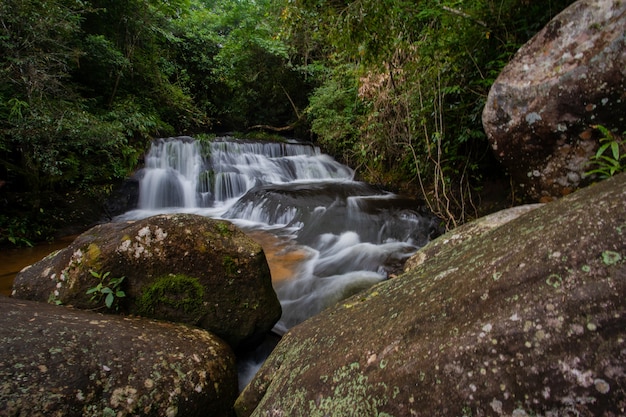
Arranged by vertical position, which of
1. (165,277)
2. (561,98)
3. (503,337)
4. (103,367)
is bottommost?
(103,367)

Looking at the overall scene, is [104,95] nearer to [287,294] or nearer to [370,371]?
[287,294]

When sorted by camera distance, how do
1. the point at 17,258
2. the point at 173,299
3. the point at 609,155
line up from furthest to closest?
the point at 17,258 → the point at 609,155 → the point at 173,299

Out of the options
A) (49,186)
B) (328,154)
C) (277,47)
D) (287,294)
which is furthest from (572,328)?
(277,47)

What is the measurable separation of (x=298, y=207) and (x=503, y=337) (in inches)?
250

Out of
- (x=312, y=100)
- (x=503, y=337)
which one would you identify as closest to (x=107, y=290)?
(x=503, y=337)

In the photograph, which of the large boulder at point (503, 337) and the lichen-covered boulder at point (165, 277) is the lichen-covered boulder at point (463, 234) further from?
the lichen-covered boulder at point (165, 277)

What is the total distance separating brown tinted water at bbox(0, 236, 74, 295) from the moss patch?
2.86 m

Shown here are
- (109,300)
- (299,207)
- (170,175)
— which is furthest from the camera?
(170,175)

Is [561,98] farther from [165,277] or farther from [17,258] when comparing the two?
[17,258]

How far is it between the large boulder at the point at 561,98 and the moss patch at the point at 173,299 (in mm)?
3839

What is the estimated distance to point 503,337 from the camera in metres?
0.95

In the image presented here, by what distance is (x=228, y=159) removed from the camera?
9961 mm

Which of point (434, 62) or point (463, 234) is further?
point (434, 62)

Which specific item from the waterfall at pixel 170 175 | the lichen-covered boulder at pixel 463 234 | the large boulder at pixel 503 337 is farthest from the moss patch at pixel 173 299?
the waterfall at pixel 170 175
